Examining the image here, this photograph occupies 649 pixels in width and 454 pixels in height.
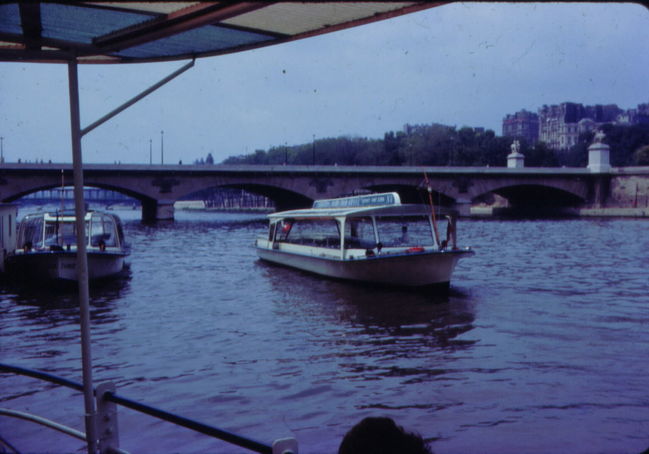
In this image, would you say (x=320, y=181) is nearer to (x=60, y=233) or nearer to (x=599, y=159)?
(x=599, y=159)

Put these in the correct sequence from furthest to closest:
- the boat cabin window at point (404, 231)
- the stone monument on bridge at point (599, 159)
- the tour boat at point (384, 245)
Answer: the stone monument on bridge at point (599, 159) < the boat cabin window at point (404, 231) < the tour boat at point (384, 245)

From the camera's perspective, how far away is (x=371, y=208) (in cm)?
1930

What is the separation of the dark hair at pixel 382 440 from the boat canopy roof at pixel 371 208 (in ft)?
55.6

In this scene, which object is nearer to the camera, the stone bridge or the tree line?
the stone bridge

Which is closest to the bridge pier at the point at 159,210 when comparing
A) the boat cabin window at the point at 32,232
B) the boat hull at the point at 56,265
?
the boat cabin window at the point at 32,232

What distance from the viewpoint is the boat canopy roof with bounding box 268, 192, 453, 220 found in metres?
19.1

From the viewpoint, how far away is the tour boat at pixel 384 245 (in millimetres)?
18422

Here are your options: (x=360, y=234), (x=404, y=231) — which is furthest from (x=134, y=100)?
(x=360, y=234)

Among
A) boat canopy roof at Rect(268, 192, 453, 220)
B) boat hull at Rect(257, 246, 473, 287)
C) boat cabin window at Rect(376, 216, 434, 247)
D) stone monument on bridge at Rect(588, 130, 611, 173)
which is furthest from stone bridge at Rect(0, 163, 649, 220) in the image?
boat hull at Rect(257, 246, 473, 287)

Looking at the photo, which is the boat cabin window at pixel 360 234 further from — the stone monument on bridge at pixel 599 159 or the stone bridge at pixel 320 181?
the stone monument on bridge at pixel 599 159

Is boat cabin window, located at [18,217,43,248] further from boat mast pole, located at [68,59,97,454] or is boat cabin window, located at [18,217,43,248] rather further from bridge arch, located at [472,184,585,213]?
bridge arch, located at [472,184,585,213]

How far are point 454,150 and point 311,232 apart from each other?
87.4 meters

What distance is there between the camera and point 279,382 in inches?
392

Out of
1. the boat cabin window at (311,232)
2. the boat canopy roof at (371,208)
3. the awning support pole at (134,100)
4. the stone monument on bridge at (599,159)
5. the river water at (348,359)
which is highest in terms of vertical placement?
the stone monument on bridge at (599,159)
